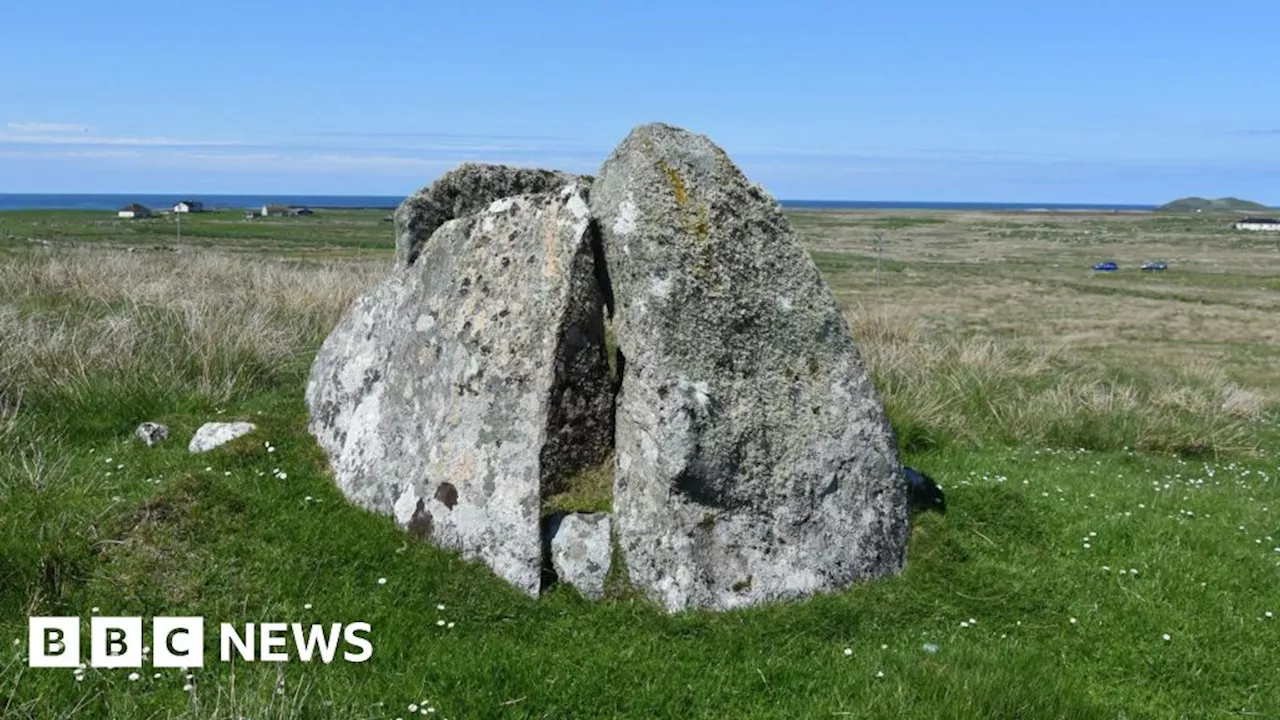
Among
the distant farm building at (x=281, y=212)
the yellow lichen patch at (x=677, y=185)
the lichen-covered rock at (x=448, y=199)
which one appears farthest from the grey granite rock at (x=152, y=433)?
the distant farm building at (x=281, y=212)

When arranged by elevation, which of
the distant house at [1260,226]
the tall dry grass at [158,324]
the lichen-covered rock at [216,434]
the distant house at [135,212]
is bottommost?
the lichen-covered rock at [216,434]

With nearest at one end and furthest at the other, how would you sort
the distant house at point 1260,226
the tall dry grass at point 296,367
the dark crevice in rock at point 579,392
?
1. the dark crevice in rock at point 579,392
2. the tall dry grass at point 296,367
3. the distant house at point 1260,226

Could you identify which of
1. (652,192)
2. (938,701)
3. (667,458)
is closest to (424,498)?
(667,458)

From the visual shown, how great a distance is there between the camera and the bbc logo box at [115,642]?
6.30m

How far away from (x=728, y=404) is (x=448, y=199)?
389 cm

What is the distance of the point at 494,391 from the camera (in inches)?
312

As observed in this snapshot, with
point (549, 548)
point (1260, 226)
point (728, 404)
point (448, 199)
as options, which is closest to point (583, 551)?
point (549, 548)

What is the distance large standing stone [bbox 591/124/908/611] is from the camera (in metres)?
7.49

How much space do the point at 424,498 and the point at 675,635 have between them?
7.47 feet

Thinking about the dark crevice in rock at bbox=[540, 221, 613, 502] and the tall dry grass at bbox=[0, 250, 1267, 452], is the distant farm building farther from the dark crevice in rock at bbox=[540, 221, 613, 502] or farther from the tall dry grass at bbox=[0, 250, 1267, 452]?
the dark crevice in rock at bbox=[540, 221, 613, 502]

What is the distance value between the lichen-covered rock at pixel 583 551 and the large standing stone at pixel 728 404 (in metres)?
0.17

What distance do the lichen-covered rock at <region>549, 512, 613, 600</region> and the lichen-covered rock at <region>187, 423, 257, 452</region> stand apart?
3875 millimetres

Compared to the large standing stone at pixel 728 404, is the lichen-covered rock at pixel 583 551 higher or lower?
lower

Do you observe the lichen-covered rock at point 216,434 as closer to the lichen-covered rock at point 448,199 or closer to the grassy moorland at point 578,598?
the grassy moorland at point 578,598
